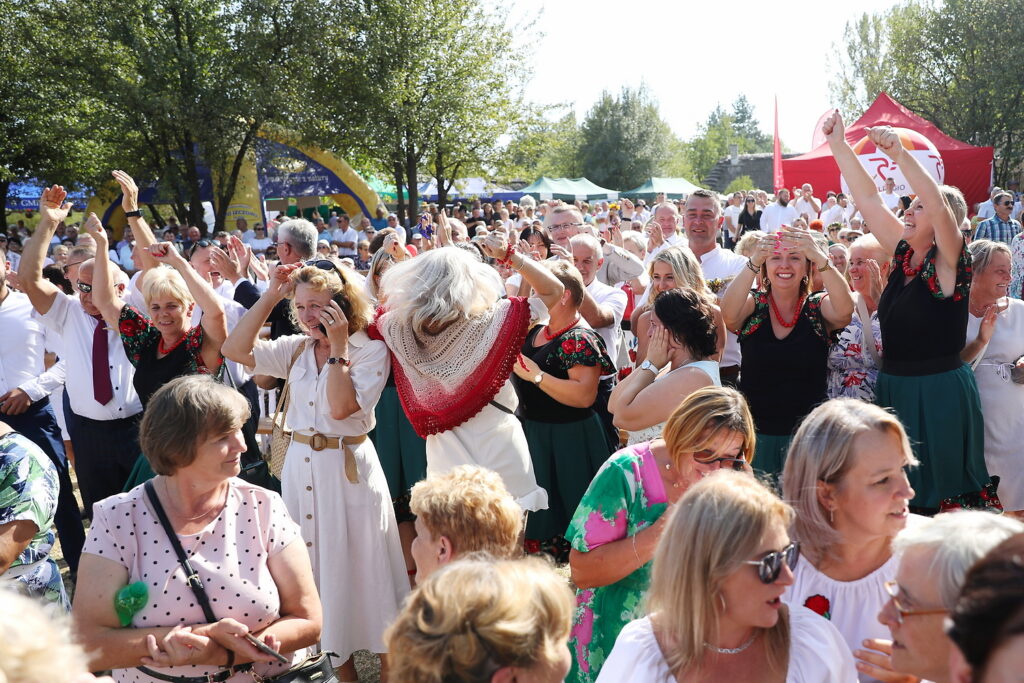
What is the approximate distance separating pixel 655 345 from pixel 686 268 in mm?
1498

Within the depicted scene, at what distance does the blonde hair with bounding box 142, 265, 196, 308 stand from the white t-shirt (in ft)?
9.79

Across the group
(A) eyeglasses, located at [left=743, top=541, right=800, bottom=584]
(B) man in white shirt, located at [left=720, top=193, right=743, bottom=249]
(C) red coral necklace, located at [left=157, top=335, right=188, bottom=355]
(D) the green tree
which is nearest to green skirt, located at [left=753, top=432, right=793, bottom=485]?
(A) eyeglasses, located at [left=743, top=541, right=800, bottom=584]

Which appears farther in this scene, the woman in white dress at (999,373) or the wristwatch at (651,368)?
Answer: the woman in white dress at (999,373)

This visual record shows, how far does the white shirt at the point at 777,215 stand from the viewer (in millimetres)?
16781

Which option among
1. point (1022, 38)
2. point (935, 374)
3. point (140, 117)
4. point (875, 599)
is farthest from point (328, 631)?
point (1022, 38)

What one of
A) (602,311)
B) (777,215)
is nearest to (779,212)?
(777,215)

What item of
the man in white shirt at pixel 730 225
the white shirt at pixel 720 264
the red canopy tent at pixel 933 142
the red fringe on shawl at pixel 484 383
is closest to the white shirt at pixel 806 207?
the man in white shirt at pixel 730 225

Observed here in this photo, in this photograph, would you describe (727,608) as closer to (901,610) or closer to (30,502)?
(901,610)

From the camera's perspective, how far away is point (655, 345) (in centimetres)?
322

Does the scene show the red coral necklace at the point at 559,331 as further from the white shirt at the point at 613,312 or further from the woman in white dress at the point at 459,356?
the white shirt at the point at 613,312

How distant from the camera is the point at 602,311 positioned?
5.00 metres

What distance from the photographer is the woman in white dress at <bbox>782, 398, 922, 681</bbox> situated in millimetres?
2195

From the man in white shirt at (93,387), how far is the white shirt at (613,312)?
2.60 metres

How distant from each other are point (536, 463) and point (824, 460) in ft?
6.65
